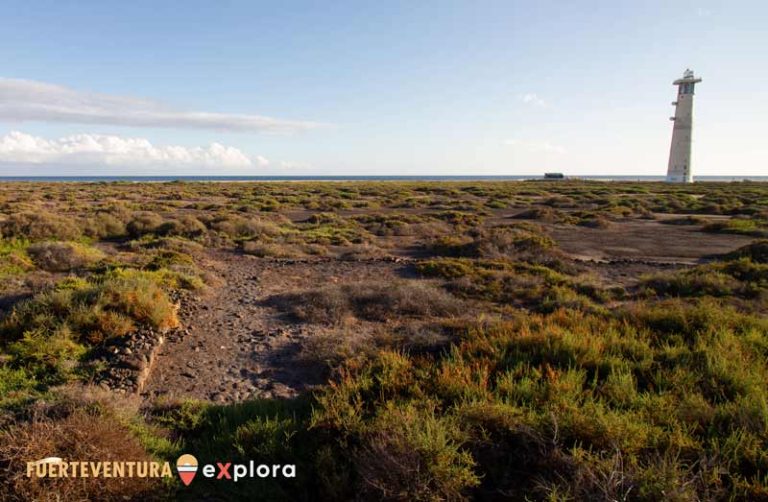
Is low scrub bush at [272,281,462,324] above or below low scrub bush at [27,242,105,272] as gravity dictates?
below

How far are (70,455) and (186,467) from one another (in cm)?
89

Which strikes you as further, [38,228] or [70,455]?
[38,228]

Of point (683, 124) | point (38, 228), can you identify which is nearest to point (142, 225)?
point (38, 228)

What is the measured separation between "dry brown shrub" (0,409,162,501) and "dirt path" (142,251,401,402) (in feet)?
6.71

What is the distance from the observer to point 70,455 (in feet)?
10.6

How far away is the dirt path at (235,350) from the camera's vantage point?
5918 millimetres

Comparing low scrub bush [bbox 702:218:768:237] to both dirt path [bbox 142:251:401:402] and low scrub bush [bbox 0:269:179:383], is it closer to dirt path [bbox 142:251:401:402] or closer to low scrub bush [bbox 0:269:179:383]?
dirt path [bbox 142:251:401:402]

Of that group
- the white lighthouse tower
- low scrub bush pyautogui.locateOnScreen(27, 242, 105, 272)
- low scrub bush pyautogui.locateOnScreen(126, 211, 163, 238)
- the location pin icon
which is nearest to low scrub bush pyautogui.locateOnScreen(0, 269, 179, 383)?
the location pin icon

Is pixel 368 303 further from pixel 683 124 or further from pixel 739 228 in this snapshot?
pixel 683 124

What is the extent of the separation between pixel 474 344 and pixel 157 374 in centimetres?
479

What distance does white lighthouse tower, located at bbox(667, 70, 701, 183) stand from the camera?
6206cm

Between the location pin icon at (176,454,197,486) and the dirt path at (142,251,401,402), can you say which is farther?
the dirt path at (142,251,401,402)

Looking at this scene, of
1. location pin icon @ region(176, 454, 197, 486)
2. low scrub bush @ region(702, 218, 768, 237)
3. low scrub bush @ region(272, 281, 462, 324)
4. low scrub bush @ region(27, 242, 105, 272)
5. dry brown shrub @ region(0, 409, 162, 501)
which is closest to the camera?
dry brown shrub @ region(0, 409, 162, 501)

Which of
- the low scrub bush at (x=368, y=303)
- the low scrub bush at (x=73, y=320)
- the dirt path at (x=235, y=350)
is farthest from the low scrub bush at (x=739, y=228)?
the low scrub bush at (x=73, y=320)
